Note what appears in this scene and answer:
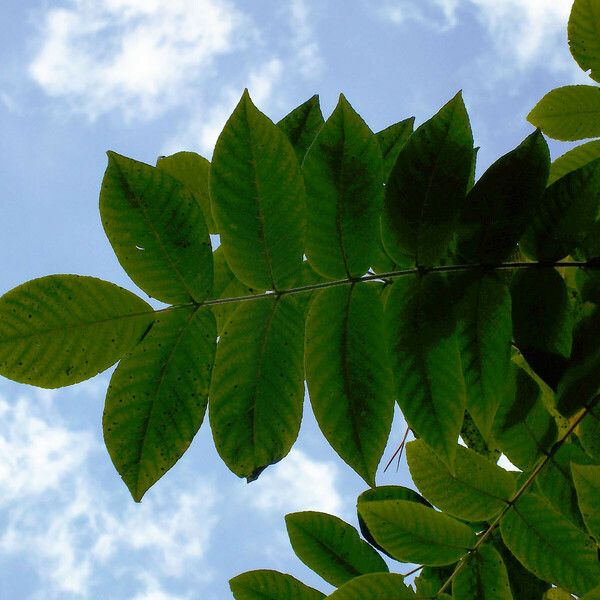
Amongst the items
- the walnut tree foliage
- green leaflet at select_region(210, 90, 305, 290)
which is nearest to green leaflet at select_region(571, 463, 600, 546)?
the walnut tree foliage

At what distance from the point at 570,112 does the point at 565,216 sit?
0.54m

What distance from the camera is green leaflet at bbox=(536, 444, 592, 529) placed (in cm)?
169

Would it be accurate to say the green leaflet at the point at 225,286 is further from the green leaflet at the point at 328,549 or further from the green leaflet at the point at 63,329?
the green leaflet at the point at 328,549

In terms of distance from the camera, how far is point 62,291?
1.40 metres

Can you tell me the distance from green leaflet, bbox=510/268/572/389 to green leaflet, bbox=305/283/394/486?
0.87 ft

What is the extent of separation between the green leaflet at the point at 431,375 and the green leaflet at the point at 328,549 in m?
0.59

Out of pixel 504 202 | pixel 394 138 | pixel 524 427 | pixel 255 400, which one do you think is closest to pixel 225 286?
pixel 255 400

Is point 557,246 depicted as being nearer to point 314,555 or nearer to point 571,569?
point 571,569

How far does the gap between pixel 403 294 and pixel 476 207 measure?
21 cm

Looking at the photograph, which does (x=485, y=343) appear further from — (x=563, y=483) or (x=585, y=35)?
(x=585, y=35)

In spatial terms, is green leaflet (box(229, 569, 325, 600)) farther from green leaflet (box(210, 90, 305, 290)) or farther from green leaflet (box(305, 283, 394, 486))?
green leaflet (box(210, 90, 305, 290))

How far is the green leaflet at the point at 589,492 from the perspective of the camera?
1.45 m

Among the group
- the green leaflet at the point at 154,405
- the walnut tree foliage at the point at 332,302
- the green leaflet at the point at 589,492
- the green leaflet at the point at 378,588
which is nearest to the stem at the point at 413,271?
the walnut tree foliage at the point at 332,302

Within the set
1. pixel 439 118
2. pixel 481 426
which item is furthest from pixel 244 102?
pixel 481 426
